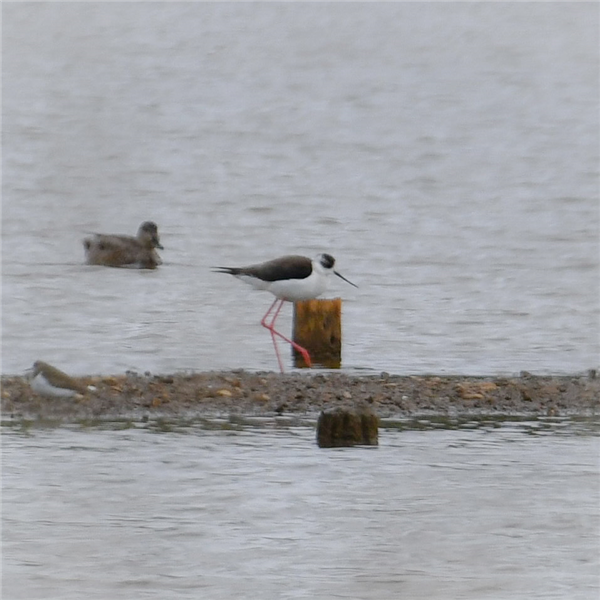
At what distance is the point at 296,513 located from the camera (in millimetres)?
9352

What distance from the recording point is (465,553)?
8602 millimetres

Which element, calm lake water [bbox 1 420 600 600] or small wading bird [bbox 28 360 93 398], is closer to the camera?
calm lake water [bbox 1 420 600 600]

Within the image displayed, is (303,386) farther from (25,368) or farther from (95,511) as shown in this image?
(95,511)

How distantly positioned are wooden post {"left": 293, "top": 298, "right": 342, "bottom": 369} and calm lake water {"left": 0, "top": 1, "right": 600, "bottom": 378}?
469 mm

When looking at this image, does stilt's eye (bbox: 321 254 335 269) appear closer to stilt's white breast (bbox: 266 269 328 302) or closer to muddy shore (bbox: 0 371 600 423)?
stilt's white breast (bbox: 266 269 328 302)

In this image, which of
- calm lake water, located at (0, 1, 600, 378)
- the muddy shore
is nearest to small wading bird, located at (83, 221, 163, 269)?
calm lake water, located at (0, 1, 600, 378)

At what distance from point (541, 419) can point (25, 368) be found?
198 inches

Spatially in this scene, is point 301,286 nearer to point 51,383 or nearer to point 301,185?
point 51,383

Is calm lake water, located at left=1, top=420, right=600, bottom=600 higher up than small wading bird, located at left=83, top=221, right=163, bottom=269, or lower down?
lower down

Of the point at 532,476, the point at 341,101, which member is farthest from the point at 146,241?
the point at 341,101

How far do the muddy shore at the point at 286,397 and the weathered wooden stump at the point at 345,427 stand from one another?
1.16 metres

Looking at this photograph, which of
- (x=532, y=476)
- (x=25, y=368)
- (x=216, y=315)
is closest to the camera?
(x=532, y=476)

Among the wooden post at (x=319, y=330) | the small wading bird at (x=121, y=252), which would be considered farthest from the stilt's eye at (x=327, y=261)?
the small wading bird at (x=121, y=252)

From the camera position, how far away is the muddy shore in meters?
12.2
